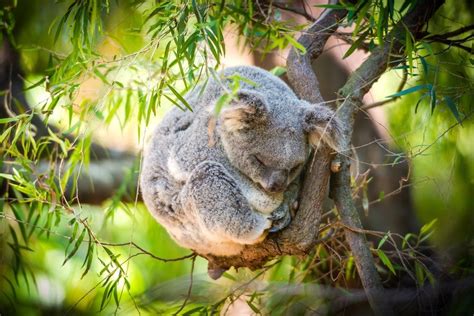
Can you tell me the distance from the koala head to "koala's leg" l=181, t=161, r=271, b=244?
0.13 m

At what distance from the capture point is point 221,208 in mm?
2904

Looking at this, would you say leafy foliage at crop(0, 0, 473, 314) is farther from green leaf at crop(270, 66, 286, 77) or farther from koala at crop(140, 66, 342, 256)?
koala at crop(140, 66, 342, 256)

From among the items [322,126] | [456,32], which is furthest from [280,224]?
[456,32]

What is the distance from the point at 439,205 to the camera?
136 inches

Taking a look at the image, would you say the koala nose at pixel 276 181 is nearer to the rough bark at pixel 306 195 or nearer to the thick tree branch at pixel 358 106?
the rough bark at pixel 306 195

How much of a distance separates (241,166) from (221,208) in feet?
0.86

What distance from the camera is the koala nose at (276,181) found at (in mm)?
2850

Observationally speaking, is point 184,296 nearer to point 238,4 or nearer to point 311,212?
point 311,212

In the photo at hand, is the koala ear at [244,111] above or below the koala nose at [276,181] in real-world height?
above

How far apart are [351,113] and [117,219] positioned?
3435 millimetres

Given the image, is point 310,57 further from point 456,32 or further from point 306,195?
point 306,195

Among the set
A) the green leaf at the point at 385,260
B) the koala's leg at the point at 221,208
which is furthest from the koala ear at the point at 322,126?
the green leaf at the point at 385,260

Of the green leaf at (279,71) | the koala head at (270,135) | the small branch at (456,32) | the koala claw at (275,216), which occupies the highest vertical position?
the small branch at (456,32)

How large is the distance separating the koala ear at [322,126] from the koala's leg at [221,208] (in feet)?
1.59
